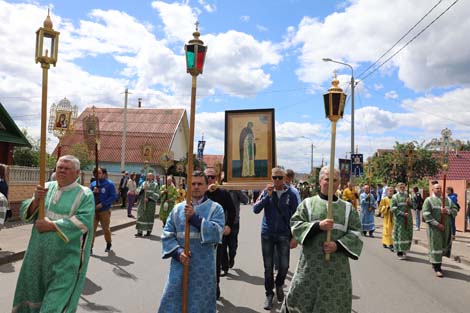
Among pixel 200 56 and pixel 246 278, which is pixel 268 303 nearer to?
pixel 246 278

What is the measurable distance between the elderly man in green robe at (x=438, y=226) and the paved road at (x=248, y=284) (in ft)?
1.34

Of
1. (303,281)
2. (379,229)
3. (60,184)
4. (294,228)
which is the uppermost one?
(60,184)

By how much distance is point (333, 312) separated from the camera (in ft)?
14.4

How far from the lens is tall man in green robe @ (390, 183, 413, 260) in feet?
39.0

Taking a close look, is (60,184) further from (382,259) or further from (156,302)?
(382,259)

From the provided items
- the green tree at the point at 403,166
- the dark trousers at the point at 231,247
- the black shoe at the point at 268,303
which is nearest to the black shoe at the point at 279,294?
the black shoe at the point at 268,303

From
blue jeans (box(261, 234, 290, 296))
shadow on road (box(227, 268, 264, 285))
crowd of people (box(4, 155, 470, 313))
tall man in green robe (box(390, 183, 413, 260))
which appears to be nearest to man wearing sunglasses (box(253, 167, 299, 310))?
blue jeans (box(261, 234, 290, 296))

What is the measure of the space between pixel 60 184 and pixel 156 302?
110 inches

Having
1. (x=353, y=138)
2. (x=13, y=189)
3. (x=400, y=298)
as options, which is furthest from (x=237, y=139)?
(x=353, y=138)

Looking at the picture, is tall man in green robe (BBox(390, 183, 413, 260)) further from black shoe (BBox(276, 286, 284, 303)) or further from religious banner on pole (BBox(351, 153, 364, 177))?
religious banner on pole (BBox(351, 153, 364, 177))

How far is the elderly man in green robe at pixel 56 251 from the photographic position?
14.3ft

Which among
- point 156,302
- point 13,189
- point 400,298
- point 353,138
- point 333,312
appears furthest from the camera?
point 353,138

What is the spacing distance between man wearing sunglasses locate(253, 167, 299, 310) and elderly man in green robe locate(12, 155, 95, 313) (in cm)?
286

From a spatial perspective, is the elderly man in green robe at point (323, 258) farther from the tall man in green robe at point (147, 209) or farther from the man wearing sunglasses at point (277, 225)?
the tall man in green robe at point (147, 209)
